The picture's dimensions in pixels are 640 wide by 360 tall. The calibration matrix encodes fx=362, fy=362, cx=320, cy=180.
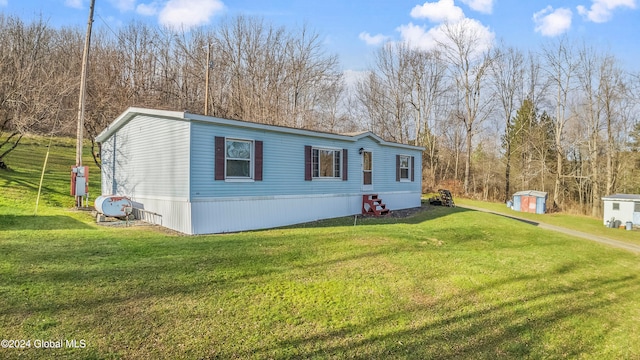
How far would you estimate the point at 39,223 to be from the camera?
9266mm

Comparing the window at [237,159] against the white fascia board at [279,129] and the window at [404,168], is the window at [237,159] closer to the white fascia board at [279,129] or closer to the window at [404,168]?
the white fascia board at [279,129]

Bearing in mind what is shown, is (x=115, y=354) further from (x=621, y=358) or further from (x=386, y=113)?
(x=386, y=113)

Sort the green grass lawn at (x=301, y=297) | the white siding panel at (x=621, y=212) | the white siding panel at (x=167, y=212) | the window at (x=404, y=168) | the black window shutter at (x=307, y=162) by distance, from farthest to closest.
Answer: the white siding panel at (x=621, y=212) < the window at (x=404, y=168) < the black window shutter at (x=307, y=162) < the white siding panel at (x=167, y=212) < the green grass lawn at (x=301, y=297)

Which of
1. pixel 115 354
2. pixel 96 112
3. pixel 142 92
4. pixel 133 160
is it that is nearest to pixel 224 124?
pixel 133 160

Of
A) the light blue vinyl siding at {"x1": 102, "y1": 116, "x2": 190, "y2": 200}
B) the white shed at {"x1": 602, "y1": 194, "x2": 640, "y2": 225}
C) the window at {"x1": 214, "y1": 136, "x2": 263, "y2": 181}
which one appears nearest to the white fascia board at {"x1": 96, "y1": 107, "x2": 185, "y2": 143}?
the light blue vinyl siding at {"x1": 102, "y1": 116, "x2": 190, "y2": 200}

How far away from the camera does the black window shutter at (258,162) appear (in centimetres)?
1048

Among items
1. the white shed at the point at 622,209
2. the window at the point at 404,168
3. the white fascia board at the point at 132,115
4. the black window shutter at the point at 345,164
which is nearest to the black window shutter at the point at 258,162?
the white fascia board at the point at 132,115

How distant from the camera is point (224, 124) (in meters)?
9.76

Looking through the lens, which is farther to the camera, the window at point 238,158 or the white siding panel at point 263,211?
the window at point 238,158

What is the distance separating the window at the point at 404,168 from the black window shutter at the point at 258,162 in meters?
7.90

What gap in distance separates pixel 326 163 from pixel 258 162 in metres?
3.10

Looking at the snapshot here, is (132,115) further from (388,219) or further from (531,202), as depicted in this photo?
(531,202)

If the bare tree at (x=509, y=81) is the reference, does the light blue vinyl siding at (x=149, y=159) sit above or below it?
below

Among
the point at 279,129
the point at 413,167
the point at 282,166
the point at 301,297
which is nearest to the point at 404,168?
the point at 413,167
